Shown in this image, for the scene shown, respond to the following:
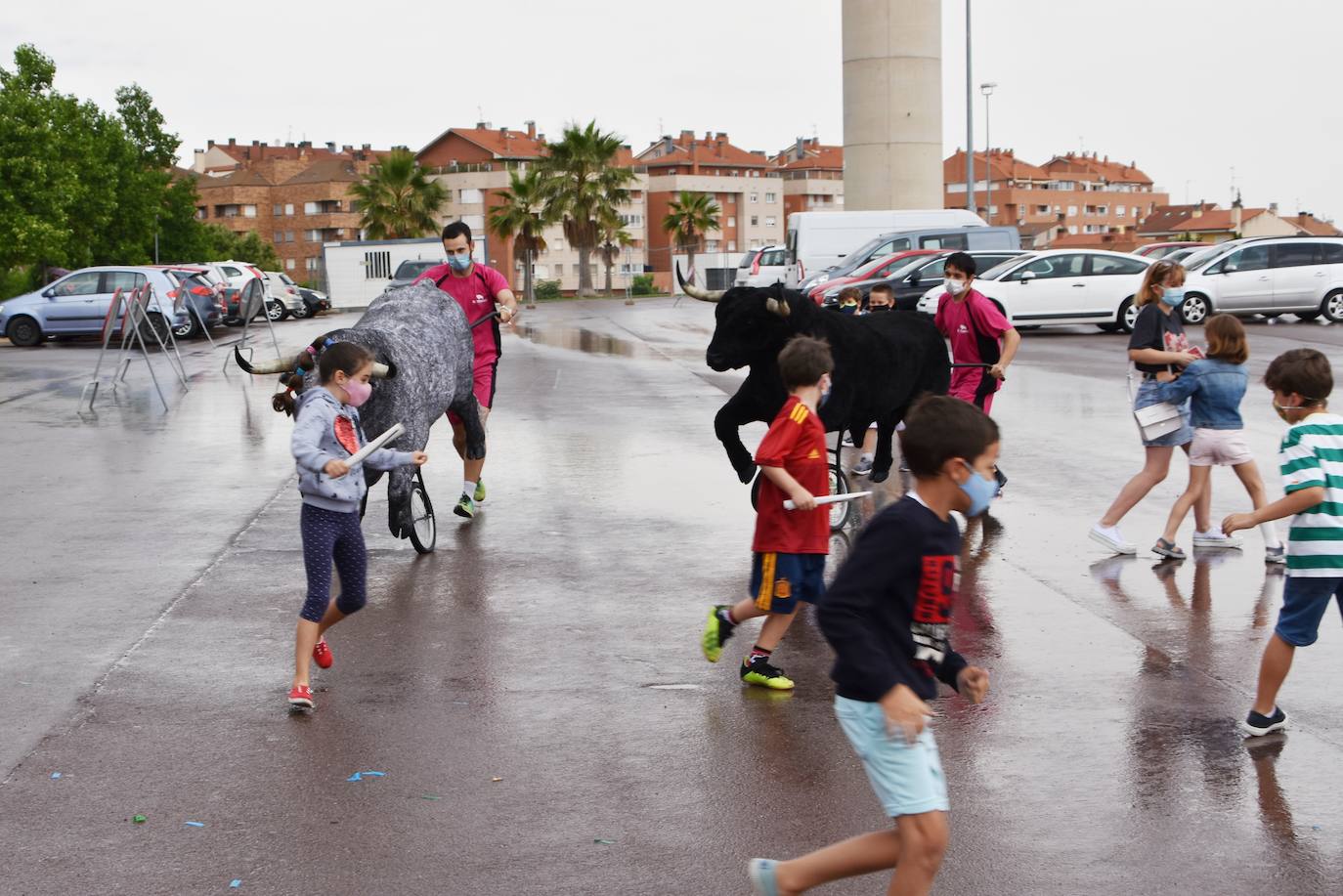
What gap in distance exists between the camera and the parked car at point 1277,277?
2923 cm

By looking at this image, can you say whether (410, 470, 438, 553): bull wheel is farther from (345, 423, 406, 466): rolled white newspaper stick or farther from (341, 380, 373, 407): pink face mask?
(345, 423, 406, 466): rolled white newspaper stick

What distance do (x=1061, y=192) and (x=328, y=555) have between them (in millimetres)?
151527

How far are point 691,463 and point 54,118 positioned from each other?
123 ft

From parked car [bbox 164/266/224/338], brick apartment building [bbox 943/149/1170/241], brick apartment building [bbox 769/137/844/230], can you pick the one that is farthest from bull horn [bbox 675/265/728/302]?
brick apartment building [bbox 943/149/1170/241]

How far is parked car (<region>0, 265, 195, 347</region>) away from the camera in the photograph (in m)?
30.8

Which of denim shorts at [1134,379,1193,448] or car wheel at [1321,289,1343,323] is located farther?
car wheel at [1321,289,1343,323]

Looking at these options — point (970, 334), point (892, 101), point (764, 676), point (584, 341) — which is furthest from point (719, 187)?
point (764, 676)

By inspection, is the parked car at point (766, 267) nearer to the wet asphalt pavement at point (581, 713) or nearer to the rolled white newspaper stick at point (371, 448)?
the wet asphalt pavement at point (581, 713)

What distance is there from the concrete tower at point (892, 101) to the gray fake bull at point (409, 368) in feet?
140

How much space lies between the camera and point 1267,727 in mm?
5418

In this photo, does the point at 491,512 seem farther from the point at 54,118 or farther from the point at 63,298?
the point at 54,118

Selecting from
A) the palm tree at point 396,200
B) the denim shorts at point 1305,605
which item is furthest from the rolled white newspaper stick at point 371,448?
the palm tree at point 396,200

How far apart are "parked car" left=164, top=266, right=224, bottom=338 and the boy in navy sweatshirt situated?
28967mm

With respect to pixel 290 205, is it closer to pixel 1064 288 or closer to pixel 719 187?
pixel 719 187
